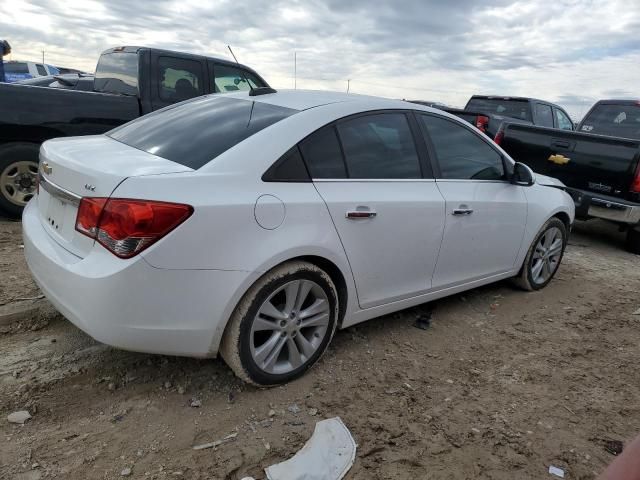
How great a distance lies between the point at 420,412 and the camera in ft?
9.22

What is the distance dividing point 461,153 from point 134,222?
2.46m

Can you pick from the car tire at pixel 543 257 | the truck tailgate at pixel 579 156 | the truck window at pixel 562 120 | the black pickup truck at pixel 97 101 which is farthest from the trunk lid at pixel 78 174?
the truck window at pixel 562 120

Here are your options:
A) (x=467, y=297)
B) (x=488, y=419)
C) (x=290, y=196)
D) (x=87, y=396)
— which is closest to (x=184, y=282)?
(x=290, y=196)

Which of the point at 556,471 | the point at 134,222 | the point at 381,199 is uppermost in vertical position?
the point at 381,199

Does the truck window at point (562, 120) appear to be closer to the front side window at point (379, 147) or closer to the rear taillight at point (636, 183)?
the rear taillight at point (636, 183)

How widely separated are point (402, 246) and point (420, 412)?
1.00 metres

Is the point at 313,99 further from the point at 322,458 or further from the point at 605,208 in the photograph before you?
the point at 605,208

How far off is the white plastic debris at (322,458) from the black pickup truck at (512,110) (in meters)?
8.60

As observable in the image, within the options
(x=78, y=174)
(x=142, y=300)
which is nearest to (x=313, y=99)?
(x=78, y=174)

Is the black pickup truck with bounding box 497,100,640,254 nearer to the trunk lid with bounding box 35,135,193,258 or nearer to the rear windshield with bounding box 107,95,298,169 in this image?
the rear windshield with bounding box 107,95,298,169

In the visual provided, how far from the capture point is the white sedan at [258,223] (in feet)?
7.68

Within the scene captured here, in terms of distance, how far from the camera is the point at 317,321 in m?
2.95

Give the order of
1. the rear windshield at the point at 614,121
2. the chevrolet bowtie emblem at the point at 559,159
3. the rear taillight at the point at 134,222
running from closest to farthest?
the rear taillight at the point at 134,222 → the chevrolet bowtie emblem at the point at 559,159 → the rear windshield at the point at 614,121

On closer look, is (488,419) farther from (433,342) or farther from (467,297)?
(467,297)
